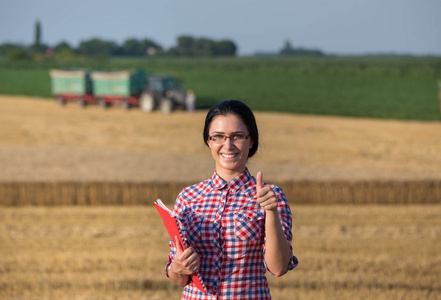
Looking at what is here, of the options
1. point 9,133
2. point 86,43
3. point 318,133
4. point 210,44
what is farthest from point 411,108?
point 210,44

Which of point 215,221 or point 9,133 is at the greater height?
point 215,221

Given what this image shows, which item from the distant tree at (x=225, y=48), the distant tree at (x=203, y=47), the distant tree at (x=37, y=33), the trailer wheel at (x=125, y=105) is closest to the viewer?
the trailer wheel at (x=125, y=105)

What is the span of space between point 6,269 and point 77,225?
2.36 metres

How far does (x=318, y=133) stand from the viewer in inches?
868

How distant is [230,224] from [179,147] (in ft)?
51.7

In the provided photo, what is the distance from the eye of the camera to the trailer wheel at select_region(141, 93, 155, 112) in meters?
28.8

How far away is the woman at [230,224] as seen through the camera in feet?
9.16

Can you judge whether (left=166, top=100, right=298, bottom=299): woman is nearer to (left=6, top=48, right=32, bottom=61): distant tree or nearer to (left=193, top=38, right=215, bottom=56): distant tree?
(left=6, top=48, right=32, bottom=61): distant tree

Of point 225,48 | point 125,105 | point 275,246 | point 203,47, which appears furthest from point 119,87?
point 225,48

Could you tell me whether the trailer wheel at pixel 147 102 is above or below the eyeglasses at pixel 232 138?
below

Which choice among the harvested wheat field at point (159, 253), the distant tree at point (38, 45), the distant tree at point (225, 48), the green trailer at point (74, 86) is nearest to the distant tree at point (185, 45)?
the distant tree at point (225, 48)

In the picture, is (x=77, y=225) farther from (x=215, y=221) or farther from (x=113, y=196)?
(x=215, y=221)

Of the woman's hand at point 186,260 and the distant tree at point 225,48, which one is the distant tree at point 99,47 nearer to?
the distant tree at point 225,48

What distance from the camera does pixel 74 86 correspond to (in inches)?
1237
